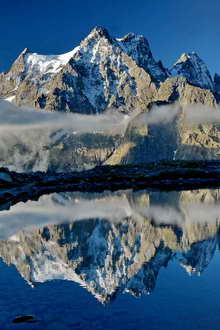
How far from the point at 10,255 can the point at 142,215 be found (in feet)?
85.6

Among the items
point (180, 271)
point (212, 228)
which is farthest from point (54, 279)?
point (212, 228)

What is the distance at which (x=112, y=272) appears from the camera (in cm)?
3141

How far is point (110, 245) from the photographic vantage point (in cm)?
3991

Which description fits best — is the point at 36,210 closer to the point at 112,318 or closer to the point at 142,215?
the point at 142,215

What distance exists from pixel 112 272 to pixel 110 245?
8507mm

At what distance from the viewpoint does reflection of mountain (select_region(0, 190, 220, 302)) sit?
30297 mm

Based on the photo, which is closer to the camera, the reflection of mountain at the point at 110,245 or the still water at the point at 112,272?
the still water at the point at 112,272

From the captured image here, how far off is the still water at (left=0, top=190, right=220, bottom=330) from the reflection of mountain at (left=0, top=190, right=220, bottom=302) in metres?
0.08

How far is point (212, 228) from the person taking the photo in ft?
154

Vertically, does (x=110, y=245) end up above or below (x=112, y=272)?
above

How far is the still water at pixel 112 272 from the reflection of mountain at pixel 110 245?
78mm

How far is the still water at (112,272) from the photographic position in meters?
22.3

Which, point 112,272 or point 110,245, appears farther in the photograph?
point 110,245

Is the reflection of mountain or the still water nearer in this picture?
the still water
